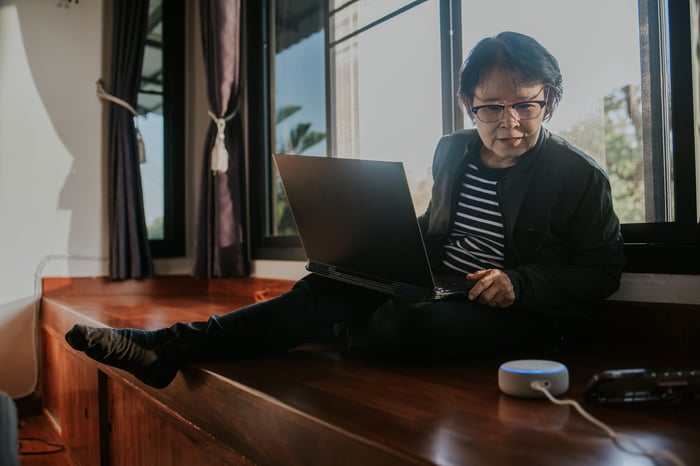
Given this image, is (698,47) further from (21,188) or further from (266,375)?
(21,188)

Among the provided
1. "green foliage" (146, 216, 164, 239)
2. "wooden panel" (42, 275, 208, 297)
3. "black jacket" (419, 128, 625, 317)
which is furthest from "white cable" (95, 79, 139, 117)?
"black jacket" (419, 128, 625, 317)

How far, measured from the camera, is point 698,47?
1.15 m

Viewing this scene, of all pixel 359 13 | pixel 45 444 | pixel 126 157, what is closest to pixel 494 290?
pixel 359 13

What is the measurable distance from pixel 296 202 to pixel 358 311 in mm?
266

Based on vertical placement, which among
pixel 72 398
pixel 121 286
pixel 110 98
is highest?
pixel 110 98

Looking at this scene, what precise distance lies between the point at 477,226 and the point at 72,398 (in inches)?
61.3

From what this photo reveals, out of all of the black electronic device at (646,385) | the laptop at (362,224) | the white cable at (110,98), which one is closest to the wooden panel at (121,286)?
the white cable at (110,98)

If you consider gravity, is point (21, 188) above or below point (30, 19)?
below

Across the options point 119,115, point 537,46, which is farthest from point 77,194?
point 537,46

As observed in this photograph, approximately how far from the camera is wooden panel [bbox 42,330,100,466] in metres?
1.76

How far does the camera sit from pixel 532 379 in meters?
0.83

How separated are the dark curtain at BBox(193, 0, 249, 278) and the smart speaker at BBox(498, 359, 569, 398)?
76.0 inches

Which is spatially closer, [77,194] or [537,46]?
[537,46]

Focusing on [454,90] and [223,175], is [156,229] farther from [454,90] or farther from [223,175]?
[454,90]
